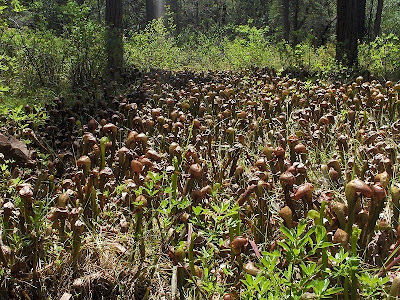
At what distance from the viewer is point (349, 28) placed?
7.82m

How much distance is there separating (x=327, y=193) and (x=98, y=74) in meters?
5.49

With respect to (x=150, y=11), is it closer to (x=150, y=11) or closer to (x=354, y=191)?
(x=150, y=11)

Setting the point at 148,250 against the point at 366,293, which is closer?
the point at 366,293

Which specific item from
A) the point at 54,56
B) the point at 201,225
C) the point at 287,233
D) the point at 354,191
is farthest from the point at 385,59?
the point at 287,233

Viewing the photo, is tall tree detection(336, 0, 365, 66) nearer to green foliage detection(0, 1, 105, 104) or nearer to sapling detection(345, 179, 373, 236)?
green foliage detection(0, 1, 105, 104)

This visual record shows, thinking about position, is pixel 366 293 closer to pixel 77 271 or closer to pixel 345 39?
pixel 77 271

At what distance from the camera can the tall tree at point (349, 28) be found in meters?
7.62

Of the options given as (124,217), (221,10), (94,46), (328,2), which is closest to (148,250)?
(124,217)

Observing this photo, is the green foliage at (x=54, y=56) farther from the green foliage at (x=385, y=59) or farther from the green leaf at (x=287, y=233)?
the green leaf at (x=287, y=233)

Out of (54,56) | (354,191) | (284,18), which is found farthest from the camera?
(284,18)

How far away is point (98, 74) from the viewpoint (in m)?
6.79

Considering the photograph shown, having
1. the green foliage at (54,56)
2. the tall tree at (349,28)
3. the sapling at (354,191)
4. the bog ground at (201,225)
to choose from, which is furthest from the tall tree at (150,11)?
the sapling at (354,191)

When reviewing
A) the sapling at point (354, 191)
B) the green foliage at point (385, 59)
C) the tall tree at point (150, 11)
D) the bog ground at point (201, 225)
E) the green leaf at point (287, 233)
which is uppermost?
the tall tree at point (150, 11)

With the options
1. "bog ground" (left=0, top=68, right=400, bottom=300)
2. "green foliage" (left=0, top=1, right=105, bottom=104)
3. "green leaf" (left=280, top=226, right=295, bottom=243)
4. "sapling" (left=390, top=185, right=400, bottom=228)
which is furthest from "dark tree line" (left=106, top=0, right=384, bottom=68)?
"green leaf" (left=280, top=226, right=295, bottom=243)
